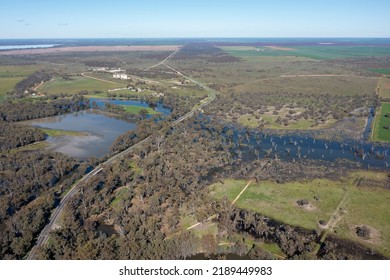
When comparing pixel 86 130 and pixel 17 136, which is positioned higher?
pixel 17 136

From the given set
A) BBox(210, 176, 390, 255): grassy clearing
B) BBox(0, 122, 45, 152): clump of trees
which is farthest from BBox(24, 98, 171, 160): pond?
BBox(210, 176, 390, 255): grassy clearing

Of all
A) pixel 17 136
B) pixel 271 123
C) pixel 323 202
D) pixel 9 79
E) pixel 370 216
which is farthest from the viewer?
pixel 9 79

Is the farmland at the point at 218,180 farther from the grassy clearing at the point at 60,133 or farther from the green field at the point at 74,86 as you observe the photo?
the green field at the point at 74,86

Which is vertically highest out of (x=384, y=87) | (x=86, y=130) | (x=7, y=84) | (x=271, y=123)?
(x=7, y=84)

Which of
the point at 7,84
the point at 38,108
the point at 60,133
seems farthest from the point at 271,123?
the point at 7,84

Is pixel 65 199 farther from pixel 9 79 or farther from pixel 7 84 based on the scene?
pixel 9 79

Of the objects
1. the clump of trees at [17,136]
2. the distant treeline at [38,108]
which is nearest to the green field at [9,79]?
the distant treeline at [38,108]

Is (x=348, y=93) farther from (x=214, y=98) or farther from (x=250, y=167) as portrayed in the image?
(x=250, y=167)
